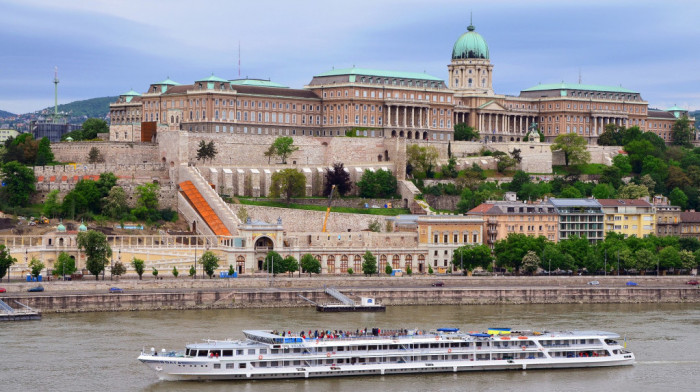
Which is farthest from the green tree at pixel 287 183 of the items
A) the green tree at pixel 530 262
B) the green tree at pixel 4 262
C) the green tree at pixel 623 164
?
the green tree at pixel 623 164

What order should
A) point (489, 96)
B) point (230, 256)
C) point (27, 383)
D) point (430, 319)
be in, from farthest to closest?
point (489, 96), point (230, 256), point (430, 319), point (27, 383)

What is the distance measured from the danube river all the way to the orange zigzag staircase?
60.3 ft

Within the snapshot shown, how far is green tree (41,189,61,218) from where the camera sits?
106375 millimetres

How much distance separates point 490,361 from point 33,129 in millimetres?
131056

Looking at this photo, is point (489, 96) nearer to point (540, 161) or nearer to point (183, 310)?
point (540, 161)

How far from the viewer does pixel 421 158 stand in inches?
5044

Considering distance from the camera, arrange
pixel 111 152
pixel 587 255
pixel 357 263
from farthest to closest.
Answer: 1. pixel 111 152
2. pixel 587 255
3. pixel 357 263

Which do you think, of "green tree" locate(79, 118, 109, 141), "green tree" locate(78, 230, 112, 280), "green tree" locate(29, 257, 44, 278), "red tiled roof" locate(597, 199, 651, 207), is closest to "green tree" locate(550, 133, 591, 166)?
"red tiled roof" locate(597, 199, 651, 207)

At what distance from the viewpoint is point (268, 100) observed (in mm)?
135625

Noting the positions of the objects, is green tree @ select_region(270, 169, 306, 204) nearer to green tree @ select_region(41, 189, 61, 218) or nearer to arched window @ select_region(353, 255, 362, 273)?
arched window @ select_region(353, 255, 362, 273)

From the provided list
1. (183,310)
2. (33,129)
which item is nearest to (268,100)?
(183,310)

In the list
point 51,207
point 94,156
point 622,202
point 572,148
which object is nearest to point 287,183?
point 94,156

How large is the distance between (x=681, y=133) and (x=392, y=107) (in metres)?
40.3

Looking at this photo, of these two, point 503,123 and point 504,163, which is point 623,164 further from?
point 503,123
